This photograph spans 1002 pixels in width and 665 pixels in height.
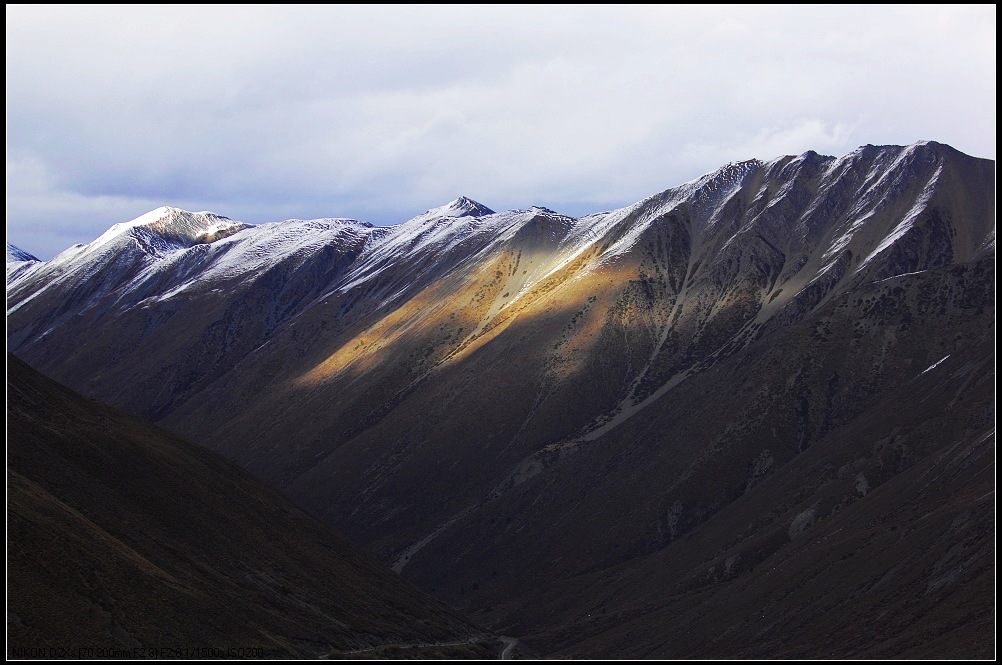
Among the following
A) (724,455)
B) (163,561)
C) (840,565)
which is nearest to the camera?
(163,561)

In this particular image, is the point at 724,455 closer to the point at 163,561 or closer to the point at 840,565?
the point at 840,565

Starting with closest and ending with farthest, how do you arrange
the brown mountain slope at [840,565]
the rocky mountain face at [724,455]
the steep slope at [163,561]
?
the steep slope at [163,561] → the brown mountain slope at [840,565] → the rocky mountain face at [724,455]

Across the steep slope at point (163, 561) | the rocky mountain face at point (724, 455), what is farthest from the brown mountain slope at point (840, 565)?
the steep slope at point (163, 561)

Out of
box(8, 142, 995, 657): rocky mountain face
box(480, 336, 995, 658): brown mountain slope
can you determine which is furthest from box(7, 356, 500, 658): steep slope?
box(8, 142, 995, 657): rocky mountain face

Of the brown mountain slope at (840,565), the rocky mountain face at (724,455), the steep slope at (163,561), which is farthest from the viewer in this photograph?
the rocky mountain face at (724,455)

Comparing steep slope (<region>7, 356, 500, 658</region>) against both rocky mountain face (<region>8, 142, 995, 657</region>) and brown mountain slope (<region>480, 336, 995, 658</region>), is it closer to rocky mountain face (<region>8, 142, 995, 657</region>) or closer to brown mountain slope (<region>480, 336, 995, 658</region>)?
brown mountain slope (<region>480, 336, 995, 658</region>)

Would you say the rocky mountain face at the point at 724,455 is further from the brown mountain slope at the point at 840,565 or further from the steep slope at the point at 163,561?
the steep slope at the point at 163,561

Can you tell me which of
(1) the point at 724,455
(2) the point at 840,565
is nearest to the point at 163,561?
(2) the point at 840,565

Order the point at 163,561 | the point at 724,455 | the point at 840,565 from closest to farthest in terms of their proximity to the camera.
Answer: the point at 163,561 < the point at 840,565 < the point at 724,455

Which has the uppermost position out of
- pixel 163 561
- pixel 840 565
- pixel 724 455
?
pixel 163 561
